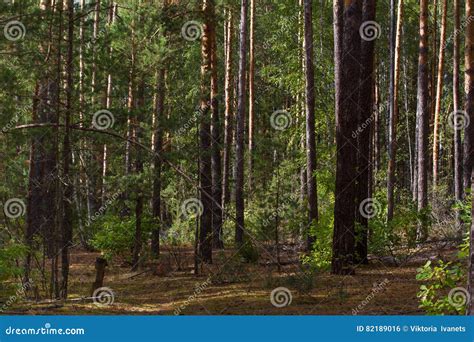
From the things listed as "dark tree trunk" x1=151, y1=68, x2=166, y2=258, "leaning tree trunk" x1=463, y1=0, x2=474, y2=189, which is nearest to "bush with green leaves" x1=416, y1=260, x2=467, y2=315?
"dark tree trunk" x1=151, y1=68, x2=166, y2=258

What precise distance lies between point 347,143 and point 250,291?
10.9 feet

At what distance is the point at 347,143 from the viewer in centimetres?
1177

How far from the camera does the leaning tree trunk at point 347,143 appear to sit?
11.8m

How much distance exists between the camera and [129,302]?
427 inches

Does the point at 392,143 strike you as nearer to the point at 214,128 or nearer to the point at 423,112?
the point at 423,112

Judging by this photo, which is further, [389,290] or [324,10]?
[324,10]

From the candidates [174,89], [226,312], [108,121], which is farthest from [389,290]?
[174,89]

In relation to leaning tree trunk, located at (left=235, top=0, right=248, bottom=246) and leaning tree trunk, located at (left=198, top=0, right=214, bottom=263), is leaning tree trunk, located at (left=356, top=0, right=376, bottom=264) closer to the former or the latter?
leaning tree trunk, located at (left=198, top=0, right=214, bottom=263)

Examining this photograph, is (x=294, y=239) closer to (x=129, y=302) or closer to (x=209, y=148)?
(x=209, y=148)

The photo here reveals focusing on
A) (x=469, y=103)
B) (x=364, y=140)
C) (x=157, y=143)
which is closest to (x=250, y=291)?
(x=364, y=140)

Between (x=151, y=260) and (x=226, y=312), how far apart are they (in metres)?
8.24

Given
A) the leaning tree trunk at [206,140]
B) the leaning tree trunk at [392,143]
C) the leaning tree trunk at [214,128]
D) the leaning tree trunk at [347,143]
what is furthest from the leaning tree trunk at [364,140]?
the leaning tree trunk at [392,143]

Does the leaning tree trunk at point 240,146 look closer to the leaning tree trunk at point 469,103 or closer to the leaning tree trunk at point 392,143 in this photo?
the leaning tree trunk at point 392,143

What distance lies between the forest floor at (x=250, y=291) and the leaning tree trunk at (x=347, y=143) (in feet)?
2.11
